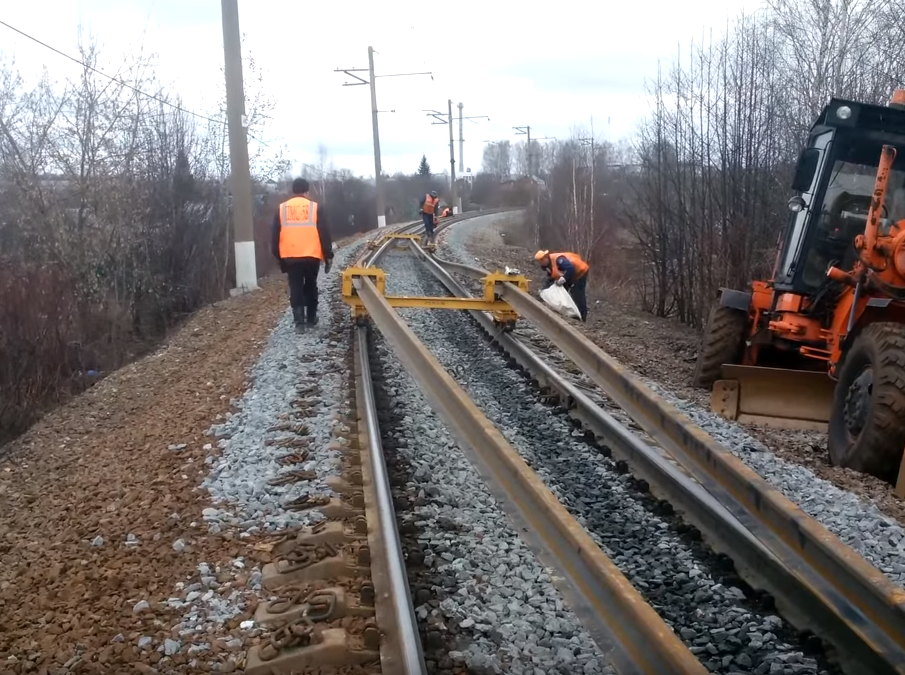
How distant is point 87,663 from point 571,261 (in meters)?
9.52

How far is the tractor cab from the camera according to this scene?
706 cm

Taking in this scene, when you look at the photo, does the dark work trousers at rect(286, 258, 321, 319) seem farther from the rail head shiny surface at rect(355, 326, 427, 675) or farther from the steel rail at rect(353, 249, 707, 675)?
the steel rail at rect(353, 249, 707, 675)

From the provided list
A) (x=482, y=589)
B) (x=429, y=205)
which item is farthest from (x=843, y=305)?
(x=429, y=205)

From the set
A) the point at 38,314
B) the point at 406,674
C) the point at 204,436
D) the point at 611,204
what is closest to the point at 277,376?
the point at 204,436

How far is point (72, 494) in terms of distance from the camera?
19.7ft

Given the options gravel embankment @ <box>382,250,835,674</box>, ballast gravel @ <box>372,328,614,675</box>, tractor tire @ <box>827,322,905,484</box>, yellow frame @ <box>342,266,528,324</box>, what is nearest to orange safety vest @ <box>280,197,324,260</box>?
yellow frame @ <box>342,266,528,324</box>

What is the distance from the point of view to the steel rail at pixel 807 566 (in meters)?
2.98

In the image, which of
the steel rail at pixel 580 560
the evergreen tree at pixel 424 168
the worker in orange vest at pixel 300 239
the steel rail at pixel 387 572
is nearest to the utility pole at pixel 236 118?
the worker in orange vest at pixel 300 239

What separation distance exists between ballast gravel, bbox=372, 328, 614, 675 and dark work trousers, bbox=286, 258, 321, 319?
4825 millimetres

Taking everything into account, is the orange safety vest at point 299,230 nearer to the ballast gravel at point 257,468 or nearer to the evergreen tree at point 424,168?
the ballast gravel at point 257,468

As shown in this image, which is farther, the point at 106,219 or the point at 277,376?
the point at 106,219

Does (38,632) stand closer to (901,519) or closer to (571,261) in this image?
(901,519)

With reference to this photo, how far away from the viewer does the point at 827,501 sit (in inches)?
201

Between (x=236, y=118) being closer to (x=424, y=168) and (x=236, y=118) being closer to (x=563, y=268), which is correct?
(x=563, y=268)
